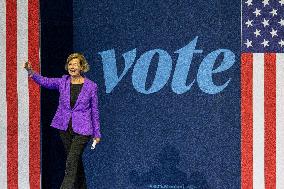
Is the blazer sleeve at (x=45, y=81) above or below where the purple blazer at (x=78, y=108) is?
above

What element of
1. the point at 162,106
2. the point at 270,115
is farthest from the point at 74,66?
the point at 270,115

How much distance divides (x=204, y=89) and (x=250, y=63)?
57 cm

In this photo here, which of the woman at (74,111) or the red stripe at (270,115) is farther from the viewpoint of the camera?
the red stripe at (270,115)

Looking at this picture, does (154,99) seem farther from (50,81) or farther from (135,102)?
(50,81)

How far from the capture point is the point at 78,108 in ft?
17.3

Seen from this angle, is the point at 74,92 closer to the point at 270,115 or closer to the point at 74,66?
the point at 74,66

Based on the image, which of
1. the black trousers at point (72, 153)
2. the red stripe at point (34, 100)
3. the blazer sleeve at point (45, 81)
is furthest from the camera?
the red stripe at point (34, 100)

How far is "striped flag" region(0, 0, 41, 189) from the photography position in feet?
18.5

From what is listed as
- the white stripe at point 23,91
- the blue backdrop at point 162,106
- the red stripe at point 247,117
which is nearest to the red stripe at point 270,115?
the red stripe at point 247,117

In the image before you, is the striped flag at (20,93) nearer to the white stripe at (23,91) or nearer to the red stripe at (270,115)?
the white stripe at (23,91)

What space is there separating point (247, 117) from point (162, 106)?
0.94 metres

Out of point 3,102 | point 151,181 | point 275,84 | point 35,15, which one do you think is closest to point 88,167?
point 151,181

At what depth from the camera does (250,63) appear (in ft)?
19.6

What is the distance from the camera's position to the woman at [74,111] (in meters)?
5.25
